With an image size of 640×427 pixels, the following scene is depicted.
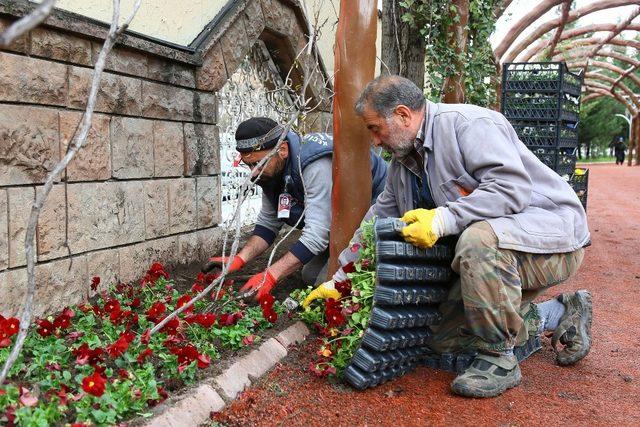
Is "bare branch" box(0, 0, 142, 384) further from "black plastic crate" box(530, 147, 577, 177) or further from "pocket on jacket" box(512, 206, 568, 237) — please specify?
"black plastic crate" box(530, 147, 577, 177)

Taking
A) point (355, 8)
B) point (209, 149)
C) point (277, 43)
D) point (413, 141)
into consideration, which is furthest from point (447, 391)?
point (277, 43)

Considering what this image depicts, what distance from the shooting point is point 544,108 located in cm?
707

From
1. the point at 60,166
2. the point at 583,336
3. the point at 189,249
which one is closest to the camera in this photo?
the point at 60,166

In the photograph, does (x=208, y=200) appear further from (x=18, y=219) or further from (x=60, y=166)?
(x=60, y=166)

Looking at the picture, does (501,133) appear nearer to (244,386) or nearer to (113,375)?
(244,386)

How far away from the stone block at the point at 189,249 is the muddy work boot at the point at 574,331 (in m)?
2.64

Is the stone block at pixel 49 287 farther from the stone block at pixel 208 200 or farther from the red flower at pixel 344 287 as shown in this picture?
the red flower at pixel 344 287

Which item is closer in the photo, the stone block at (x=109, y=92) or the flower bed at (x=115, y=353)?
the flower bed at (x=115, y=353)

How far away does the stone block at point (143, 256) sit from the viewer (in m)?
3.83

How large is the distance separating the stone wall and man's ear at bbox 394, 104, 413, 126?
6.02ft

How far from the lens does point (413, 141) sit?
9.75ft

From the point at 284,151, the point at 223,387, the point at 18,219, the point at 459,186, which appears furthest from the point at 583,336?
the point at 18,219

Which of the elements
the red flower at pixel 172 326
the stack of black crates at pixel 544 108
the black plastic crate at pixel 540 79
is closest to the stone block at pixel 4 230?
the red flower at pixel 172 326

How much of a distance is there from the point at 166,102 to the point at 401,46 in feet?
7.36
